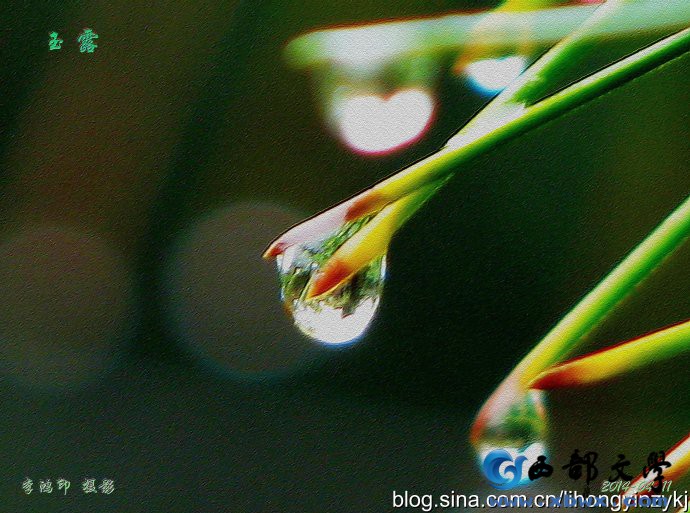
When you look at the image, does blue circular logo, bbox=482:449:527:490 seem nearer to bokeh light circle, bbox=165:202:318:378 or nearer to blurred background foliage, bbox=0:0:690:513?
blurred background foliage, bbox=0:0:690:513

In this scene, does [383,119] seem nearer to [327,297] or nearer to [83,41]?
[327,297]

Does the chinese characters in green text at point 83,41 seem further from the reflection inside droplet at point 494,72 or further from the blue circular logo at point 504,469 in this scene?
the blue circular logo at point 504,469

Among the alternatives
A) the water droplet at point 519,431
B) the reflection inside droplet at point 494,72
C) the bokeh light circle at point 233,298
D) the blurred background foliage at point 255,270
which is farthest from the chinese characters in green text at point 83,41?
the water droplet at point 519,431

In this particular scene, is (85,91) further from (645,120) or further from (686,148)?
(686,148)

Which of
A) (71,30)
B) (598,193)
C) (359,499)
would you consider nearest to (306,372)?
(359,499)

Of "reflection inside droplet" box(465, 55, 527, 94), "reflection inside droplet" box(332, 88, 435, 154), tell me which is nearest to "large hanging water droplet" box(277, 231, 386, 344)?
"reflection inside droplet" box(332, 88, 435, 154)

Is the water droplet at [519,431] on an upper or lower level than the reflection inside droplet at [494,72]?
lower

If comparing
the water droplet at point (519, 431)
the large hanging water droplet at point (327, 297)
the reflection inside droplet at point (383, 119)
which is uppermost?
the reflection inside droplet at point (383, 119)
